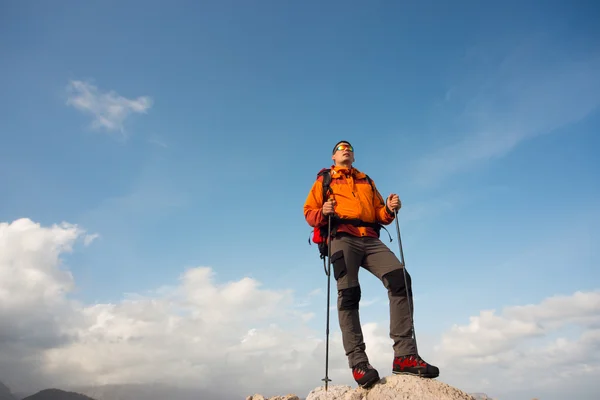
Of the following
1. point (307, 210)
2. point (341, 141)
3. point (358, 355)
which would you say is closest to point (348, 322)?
point (358, 355)

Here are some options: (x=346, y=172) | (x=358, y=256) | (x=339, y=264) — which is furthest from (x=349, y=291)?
(x=346, y=172)

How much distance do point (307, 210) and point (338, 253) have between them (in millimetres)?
1002

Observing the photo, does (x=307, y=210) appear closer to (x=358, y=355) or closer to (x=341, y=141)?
(x=341, y=141)

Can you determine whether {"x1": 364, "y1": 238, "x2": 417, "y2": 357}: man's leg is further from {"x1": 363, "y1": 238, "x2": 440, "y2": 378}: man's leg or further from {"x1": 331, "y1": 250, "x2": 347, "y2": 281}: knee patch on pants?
{"x1": 331, "y1": 250, "x2": 347, "y2": 281}: knee patch on pants

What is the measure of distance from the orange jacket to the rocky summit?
2.35 m

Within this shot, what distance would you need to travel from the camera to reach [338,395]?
6.14 metres

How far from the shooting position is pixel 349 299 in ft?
21.1

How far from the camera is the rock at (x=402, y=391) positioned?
5.68m

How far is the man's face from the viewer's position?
7.67 meters

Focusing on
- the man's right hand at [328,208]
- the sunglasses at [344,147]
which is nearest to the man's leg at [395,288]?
the man's right hand at [328,208]

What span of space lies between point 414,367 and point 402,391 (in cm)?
45

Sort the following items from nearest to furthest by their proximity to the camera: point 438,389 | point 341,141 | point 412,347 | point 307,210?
point 438,389
point 412,347
point 307,210
point 341,141

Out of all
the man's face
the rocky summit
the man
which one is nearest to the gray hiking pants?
the man

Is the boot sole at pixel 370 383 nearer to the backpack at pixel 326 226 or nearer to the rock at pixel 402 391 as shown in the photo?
the rock at pixel 402 391
